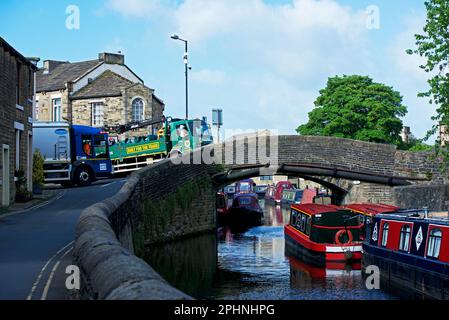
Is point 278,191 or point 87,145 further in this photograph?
point 278,191

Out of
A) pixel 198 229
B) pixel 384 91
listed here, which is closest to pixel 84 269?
pixel 198 229

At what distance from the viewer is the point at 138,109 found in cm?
5109

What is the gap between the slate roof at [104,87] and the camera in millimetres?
51188

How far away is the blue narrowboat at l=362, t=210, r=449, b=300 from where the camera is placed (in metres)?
16.6

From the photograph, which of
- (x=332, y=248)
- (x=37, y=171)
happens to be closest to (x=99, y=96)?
(x=37, y=171)

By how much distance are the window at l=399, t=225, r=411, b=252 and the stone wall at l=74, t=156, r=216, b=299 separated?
7295 millimetres

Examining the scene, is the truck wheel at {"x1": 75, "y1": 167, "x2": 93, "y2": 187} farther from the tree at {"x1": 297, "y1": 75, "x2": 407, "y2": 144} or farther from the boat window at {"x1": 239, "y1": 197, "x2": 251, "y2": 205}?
the tree at {"x1": 297, "y1": 75, "x2": 407, "y2": 144}

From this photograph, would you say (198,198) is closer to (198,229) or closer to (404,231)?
(198,229)

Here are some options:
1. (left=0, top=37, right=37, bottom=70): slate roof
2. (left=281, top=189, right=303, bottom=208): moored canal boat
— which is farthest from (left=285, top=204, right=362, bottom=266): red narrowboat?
(left=281, top=189, right=303, bottom=208): moored canal boat

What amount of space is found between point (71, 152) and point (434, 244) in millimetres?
23180

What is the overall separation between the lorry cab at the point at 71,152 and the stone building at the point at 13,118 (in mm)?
7343

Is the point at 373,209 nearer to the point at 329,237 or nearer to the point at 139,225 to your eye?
the point at 329,237

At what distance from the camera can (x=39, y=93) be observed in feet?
179

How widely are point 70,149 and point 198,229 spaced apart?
763cm
